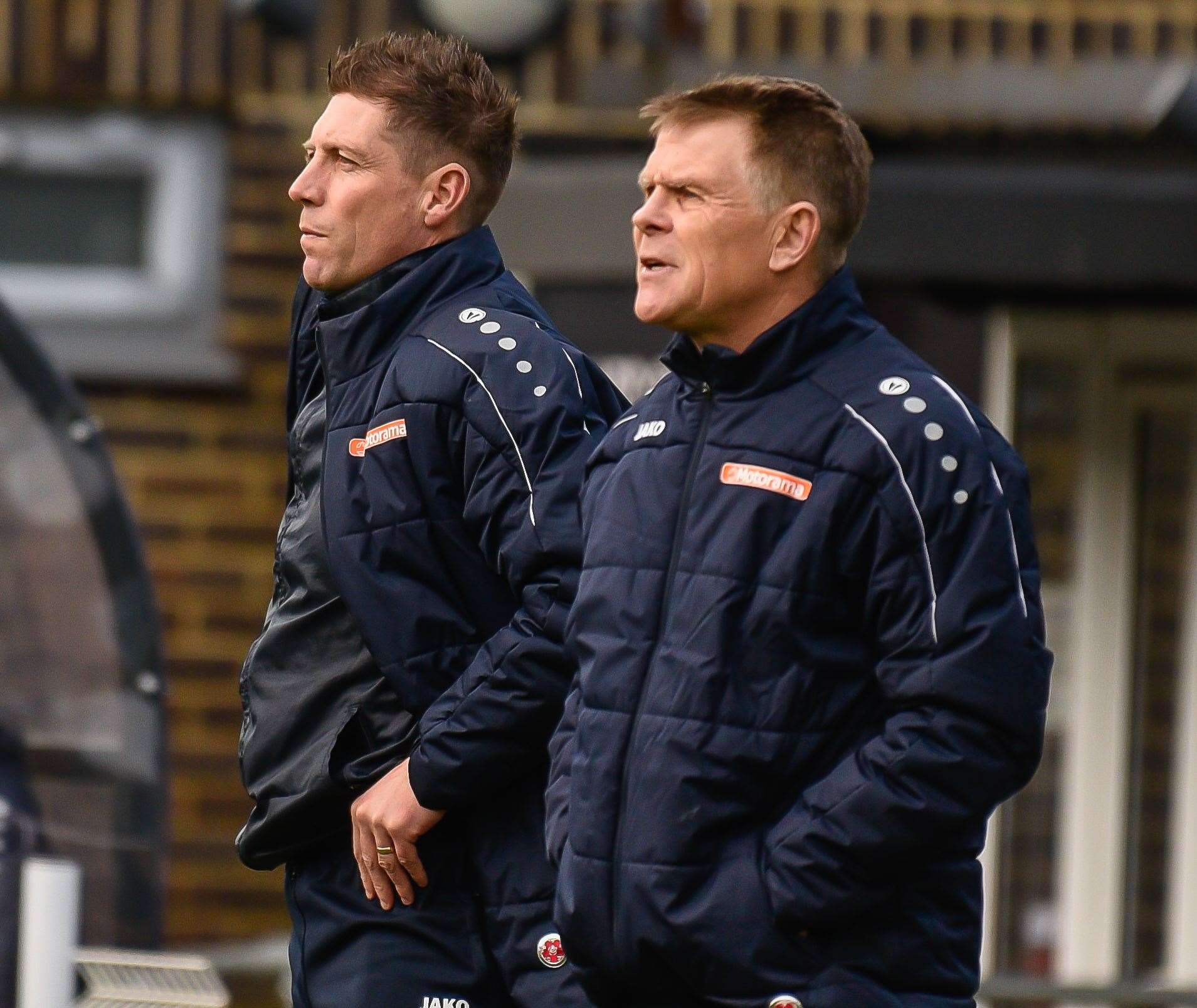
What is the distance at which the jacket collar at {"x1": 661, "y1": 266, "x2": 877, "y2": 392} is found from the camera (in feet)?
9.09

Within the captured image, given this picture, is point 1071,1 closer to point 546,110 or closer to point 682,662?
point 546,110

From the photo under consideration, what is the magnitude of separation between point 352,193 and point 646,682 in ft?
3.07

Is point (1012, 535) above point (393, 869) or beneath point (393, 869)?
above

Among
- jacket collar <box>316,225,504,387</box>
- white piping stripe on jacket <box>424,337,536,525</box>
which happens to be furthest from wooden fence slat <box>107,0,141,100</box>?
white piping stripe on jacket <box>424,337,536,525</box>

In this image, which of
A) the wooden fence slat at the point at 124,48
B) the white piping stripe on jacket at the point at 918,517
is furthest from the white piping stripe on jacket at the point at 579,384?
the wooden fence slat at the point at 124,48

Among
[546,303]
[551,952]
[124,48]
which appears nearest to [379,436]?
[551,952]

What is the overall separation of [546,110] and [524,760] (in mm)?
3988

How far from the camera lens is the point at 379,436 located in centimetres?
318

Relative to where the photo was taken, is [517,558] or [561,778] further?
[517,558]

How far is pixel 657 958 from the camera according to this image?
266 centimetres

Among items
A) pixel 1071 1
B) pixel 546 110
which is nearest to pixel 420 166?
pixel 546 110

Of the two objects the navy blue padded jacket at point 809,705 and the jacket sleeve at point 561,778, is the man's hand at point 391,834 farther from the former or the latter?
the navy blue padded jacket at point 809,705

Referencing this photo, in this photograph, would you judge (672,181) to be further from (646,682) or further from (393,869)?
(393,869)

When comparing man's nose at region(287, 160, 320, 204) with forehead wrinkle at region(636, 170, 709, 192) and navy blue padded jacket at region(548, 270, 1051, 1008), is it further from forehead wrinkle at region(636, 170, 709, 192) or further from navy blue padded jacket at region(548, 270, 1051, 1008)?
navy blue padded jacket at region(548, 270, 1051, 1008)
